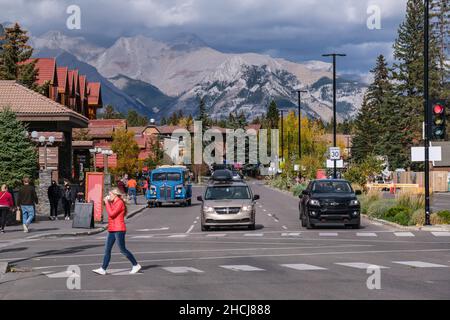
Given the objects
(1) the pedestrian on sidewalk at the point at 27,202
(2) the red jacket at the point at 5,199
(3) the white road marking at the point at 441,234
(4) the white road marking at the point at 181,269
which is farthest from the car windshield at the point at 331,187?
(4) the white road marking at the point at 181,269

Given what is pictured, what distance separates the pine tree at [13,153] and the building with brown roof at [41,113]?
11.0ft

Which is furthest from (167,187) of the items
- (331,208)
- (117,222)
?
(117,222)

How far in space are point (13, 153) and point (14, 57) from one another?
26.3 m

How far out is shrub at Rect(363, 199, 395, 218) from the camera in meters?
35.4

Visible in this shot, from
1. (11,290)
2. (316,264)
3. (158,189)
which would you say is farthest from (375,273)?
(158,189)

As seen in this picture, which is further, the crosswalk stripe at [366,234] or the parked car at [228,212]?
the parked car at [228,212]

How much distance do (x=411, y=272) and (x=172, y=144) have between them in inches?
5479

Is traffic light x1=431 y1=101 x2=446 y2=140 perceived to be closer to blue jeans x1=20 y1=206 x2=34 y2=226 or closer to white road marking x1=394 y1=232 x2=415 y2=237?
white road marking x1=394 y1=232 x2=415 y2=237

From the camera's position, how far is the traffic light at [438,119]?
29219 millimetres

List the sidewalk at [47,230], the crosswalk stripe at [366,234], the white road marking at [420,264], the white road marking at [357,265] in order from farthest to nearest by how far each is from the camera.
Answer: the sidewalk at [47,230]
the crosswalk stripe at [366,234]
the white road marking at [420,264]
the white road marking at [357,265]

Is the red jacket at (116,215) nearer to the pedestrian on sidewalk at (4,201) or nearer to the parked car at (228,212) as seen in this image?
the pedestrian on sidewalk at (4,201)

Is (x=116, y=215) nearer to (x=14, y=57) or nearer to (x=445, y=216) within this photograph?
(x=445, y=216)
